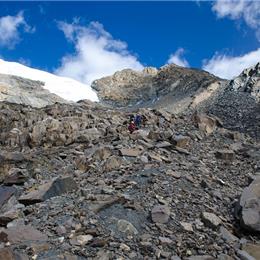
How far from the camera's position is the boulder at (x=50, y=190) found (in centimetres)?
1205

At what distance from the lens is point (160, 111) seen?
2534 centimetres

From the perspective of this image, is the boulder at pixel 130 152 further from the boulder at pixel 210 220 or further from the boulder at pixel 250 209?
the boulder at pixel 210 220

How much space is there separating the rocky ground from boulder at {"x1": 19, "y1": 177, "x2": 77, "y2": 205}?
3 cm

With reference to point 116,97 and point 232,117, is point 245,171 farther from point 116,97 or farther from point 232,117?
point 116,97

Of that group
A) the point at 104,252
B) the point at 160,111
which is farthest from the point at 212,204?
the point at 160,111

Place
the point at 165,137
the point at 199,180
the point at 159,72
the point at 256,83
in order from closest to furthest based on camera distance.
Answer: the point at 199,180, the point at 165,137, the point at 256,83, the point at 159,72

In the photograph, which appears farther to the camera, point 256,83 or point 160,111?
point 256,83

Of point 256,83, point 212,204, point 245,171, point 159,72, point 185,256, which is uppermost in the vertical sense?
point 159,72

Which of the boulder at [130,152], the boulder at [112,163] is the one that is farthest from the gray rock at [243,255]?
the boulder at [130,152]

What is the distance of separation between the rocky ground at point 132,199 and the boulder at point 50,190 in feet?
0.09

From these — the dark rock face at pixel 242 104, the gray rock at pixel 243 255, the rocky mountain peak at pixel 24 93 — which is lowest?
the gray rock at pixel 243 255

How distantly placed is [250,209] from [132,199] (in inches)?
113

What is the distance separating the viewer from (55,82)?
7688cm

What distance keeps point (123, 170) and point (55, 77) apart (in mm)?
67218
